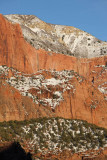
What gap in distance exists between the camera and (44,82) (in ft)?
→ 193

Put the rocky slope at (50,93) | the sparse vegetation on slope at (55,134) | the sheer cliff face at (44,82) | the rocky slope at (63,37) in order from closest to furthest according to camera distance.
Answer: the sparse vegetation on slope at (55,134)
the rocky slope at (50,93)
the sheer cliff face at (44,82)
the rocky slope at (63,37)

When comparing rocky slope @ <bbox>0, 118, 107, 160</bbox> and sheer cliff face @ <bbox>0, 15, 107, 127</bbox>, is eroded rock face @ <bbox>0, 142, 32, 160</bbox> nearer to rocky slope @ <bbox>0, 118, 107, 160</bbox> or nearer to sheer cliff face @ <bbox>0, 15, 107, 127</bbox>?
rocky slope @ <bbox>0, 118, 107, 160</bbox>

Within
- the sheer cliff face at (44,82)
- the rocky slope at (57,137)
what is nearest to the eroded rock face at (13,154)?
the rocky slope at (57,137)

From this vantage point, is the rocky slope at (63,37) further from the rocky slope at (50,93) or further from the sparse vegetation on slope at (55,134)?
the sparse vegetation on slope at (55,134)

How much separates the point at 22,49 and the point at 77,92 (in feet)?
40.5

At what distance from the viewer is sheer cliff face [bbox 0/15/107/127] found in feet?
168

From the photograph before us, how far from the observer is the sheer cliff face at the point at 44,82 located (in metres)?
51.3

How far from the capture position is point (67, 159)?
1884 inches

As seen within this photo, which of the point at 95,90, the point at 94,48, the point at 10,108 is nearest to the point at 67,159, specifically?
the point at 10,108

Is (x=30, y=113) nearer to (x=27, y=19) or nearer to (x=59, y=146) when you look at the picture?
(x=59, y=146)

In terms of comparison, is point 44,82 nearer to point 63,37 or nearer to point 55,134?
point 55,134

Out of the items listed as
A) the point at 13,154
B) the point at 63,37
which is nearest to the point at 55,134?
the point at 13,154

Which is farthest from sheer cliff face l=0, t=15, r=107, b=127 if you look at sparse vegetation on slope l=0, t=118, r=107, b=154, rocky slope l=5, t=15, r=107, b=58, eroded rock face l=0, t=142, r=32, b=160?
eroded rock face l=0, t=142, r=32, b=160

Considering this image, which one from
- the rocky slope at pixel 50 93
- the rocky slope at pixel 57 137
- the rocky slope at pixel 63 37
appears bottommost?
the rocky slope at pixel 57 137
